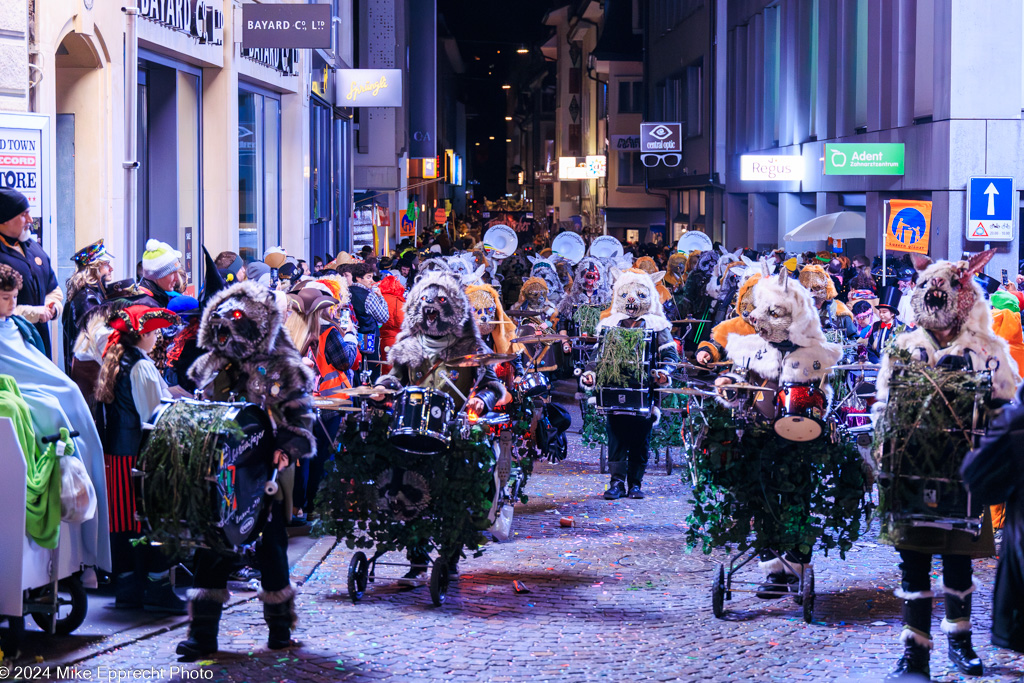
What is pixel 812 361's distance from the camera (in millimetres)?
7555

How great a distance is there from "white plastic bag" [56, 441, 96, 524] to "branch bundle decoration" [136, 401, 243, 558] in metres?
0.40

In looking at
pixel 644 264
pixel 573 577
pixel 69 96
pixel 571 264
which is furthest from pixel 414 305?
pixel 571 264

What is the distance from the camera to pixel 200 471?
5.70m

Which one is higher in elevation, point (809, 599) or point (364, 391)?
point (364, 391)

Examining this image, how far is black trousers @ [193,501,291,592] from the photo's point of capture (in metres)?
6.07

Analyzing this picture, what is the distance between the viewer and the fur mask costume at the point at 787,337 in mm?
7555

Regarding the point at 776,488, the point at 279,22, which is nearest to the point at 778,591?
the point at 776,488

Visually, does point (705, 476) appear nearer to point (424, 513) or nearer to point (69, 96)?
point (424, 513)

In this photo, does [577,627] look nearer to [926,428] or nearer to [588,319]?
[926,428]

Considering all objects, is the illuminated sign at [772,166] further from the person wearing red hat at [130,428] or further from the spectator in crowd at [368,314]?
the person wearing red hat at [130,428]

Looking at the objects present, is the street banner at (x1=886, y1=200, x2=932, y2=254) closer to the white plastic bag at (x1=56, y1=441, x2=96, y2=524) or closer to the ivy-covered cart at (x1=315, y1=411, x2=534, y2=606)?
the ivy-covered cart at (x1=315, y1=411, x2=534, y2=606)

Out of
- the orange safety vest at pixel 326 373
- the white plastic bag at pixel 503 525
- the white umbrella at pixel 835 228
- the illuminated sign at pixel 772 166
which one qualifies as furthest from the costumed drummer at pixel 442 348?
the illuminated sign at pixel 772 166

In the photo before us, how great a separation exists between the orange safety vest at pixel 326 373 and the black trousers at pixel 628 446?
8.10ft

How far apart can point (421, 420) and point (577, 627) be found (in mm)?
1409
